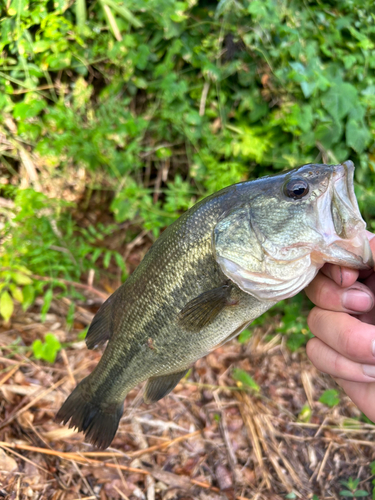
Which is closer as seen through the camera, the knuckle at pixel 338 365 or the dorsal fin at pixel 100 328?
the knuckle at pixel 338 365

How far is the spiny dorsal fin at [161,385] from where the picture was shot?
5.04ft

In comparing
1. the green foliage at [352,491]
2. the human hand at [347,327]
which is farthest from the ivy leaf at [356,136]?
the green foliage at [352,491]

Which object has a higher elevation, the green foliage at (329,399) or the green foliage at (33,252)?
the green foliage at (33,252)

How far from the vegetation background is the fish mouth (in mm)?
1386

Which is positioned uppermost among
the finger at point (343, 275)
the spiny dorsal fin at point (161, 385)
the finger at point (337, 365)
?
the finger at point (343, 275)

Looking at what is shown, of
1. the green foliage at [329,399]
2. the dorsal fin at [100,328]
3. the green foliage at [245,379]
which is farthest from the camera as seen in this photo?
the green foliage at [245,379]

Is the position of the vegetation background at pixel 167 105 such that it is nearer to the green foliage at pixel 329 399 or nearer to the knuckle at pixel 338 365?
the green foliage at pixel 329 399

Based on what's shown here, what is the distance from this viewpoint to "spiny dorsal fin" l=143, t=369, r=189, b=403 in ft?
5.04

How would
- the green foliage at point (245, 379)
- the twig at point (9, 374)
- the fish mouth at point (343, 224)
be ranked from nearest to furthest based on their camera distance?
1. the fish mouth at point (343, 224)
2. the twig at point (9, 374)
3. the green foliage at point (245, 379)

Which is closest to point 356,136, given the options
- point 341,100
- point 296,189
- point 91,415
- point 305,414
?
point 341,100

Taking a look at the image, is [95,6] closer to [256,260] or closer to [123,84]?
[123,84]

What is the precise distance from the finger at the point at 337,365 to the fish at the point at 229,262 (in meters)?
0.33

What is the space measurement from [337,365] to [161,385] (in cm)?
72

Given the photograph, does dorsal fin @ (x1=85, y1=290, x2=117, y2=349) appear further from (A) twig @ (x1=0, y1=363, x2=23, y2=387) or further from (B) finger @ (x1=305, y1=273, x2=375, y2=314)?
(A) twig @ (x1=0, y1=363, x2=23, y2=387)
